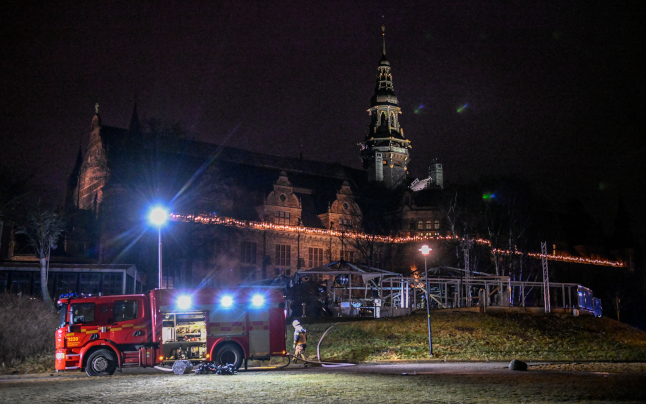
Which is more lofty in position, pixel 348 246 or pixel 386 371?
pixel 348 246

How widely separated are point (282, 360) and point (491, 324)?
12.4 m

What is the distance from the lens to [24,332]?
26.5 m

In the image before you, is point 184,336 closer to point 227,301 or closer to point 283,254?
point 227,301

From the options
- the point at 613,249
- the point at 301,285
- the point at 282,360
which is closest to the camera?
the point at 282,360

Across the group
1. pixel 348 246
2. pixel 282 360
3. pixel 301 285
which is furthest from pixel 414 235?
pixel 282 360

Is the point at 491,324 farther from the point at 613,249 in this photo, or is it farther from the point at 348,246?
the point at 613,249

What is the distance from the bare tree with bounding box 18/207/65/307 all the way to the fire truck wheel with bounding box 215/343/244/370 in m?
22.7

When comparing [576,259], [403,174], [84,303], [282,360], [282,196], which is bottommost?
[282,360]

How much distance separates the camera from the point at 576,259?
8669 centimetres

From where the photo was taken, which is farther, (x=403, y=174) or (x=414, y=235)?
(x=403, y=174)

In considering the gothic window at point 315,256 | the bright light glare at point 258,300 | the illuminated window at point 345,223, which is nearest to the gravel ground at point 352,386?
the bright light glare at point 258,300

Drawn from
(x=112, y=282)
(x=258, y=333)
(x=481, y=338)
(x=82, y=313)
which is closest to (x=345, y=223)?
(x=112, y=282)

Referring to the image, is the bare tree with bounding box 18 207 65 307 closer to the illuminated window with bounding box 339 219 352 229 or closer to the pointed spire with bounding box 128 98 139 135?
the pointed spire with bounding box 128 98 139 135

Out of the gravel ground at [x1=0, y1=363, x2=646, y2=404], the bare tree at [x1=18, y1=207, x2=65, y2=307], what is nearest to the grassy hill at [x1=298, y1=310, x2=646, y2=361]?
the gravel ground at [x1=0, y1=363, x2=646, y2=404]
